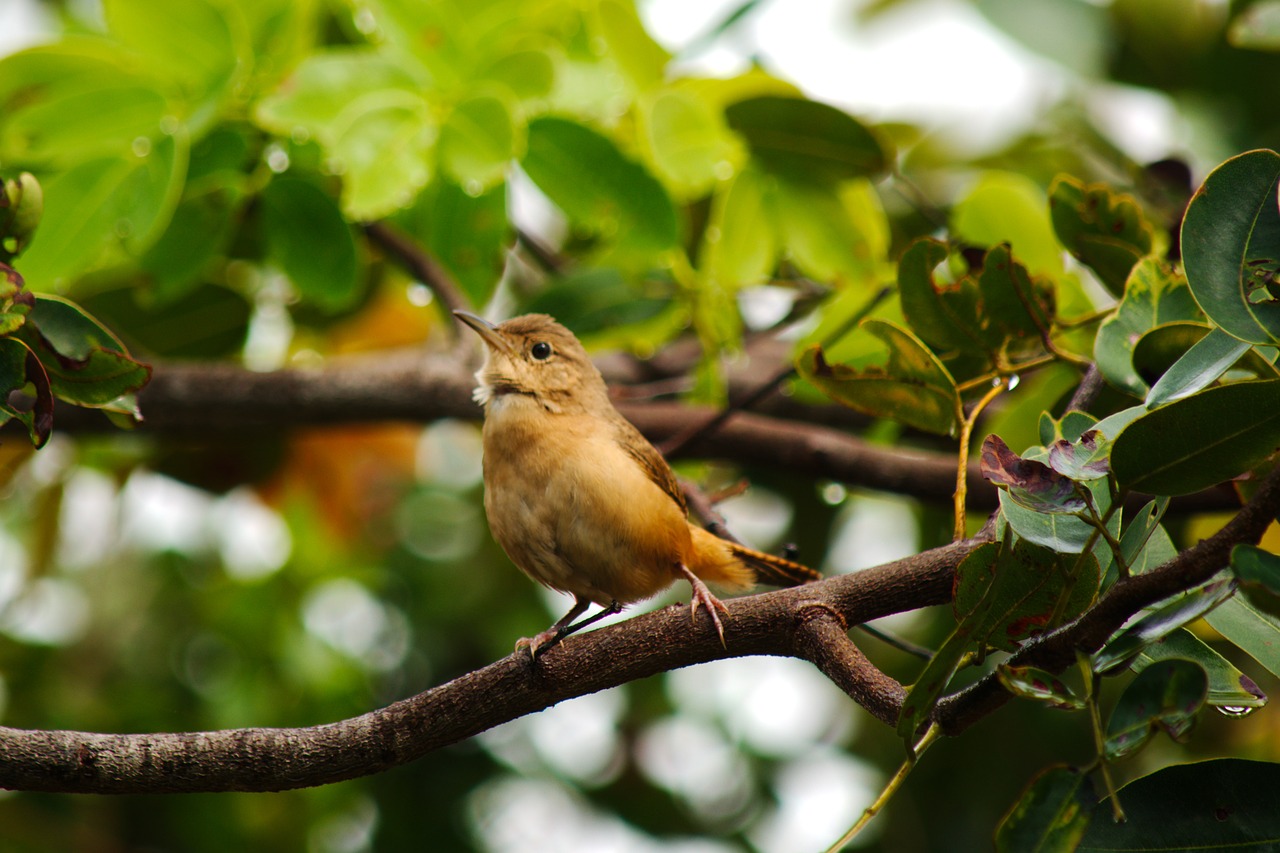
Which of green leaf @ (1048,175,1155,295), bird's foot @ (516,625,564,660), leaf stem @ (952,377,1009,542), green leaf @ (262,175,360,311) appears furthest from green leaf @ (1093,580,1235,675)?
green leaf @ (262,175,360,311)

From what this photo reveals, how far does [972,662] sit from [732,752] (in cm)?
403

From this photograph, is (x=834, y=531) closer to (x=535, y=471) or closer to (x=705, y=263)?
(x=705, y=263)

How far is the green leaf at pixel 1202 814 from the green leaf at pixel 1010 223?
2268mm

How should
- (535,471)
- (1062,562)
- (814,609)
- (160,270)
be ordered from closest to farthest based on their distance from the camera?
(1062,562) → (814,609) → (535,471) → (160,270)

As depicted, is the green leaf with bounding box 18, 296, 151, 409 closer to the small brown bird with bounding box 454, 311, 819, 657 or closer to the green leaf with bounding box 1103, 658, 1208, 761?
the small brown bird with bounding box 454, 311, 819, 657

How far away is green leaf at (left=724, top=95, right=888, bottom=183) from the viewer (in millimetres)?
3879

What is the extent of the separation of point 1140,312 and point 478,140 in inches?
78.7

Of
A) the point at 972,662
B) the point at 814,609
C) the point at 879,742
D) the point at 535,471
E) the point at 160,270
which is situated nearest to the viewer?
the point at 972,662

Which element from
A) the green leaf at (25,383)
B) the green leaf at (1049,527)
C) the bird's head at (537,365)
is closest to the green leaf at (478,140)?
the bird's head at (537,365)

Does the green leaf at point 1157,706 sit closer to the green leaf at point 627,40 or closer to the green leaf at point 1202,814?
the green leaf at point 1202,814

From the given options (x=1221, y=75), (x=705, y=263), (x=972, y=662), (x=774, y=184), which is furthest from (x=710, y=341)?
(x=1221, y=75)

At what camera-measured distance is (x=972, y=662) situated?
2.10 meters

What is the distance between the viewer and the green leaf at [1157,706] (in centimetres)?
165

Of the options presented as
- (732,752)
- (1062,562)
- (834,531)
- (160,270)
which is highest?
(1062,562)
